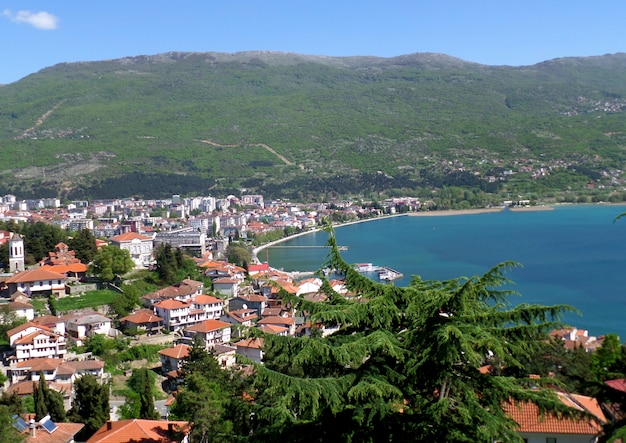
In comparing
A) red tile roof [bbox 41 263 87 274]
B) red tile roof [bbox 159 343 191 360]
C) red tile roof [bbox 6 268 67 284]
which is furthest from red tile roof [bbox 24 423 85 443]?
red tile roof [bbox 41 263 87 274]

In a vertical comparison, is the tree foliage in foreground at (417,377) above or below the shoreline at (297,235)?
above

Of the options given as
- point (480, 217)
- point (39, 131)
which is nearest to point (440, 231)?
point (480, 217)

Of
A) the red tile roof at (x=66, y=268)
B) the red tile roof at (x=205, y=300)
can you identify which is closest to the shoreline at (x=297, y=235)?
the red tile roof at (x=205, y=300)

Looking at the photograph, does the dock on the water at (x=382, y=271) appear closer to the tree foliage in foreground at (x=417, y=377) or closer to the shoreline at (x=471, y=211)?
the tree foliage in foreground at (x=417, y=377)

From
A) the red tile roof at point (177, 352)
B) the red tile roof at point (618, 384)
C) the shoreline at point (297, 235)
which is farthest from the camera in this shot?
the shoreline at point (297, 235)

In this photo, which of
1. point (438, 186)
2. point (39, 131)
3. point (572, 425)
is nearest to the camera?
point (572, 425)

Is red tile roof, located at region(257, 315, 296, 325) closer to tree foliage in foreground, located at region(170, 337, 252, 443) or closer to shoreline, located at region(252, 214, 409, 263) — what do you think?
tree foliage in foreground, located at region(170, 337, 252, 443)

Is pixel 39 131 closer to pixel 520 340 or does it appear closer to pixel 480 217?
pixel 480 217
